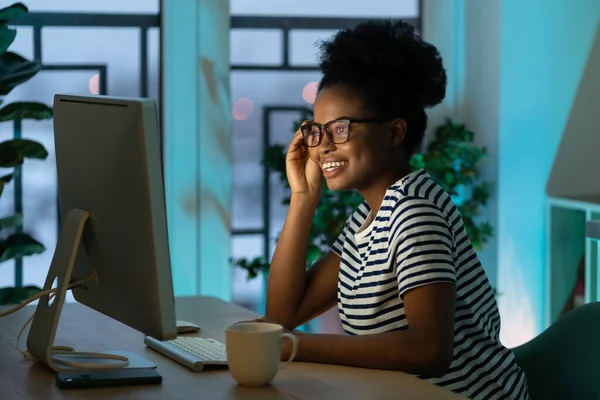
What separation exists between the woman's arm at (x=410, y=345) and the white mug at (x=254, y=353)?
15cm

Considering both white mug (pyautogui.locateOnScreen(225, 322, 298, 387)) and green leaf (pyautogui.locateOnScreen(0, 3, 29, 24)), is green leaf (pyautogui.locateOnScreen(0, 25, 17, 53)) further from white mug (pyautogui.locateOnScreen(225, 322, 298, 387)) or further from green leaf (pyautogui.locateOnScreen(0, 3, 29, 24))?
white mug (pyautogui.locateOnScreen(225, 322, 298, 387))

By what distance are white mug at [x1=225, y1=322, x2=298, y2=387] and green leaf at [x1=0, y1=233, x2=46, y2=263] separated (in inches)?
78.0

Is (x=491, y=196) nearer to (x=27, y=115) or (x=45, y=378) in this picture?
(x=27, y=115)

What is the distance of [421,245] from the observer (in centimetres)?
166

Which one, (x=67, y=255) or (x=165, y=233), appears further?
(x=67, y=255)

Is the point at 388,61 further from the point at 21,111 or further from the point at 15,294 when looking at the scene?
the point at 15,294

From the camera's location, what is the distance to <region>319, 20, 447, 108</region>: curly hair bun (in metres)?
1.87

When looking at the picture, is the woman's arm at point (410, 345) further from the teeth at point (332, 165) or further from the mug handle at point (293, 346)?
the teeth at point (332, 165)

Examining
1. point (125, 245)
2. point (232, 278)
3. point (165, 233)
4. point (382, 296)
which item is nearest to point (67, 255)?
point (125, 245)

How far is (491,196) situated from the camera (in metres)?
3.93

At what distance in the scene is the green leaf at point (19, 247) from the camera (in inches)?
A: 129

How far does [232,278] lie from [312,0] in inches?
48.1

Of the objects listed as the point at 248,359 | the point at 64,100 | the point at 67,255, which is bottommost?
Result: the point at 248,359

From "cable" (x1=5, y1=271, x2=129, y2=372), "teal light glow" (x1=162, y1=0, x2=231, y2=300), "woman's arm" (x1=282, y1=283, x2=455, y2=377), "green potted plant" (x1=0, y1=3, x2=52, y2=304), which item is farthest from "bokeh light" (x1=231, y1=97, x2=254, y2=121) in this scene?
"woman's arm" (x1=282, y1=283, x2=455, y2=377)
